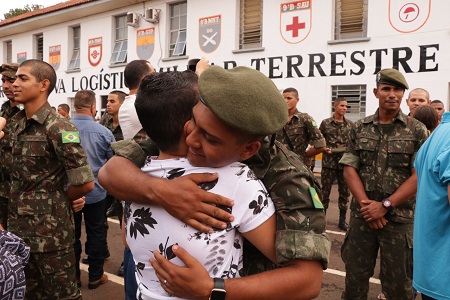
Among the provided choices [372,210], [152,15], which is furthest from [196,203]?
[152,15]

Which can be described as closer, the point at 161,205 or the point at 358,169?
the point at 161,205

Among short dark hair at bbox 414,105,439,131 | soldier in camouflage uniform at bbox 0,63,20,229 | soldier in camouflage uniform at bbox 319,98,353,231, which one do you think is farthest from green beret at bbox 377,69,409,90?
soldier in camouflage uniform at bbox 319,98,353,231

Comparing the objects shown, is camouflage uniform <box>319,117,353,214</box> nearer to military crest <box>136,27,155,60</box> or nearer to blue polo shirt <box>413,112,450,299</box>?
blue polo shirt <box>413,112,450,299</box>

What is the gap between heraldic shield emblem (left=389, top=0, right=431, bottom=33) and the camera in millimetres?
9156

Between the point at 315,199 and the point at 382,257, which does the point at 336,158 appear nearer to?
the point at 382,257

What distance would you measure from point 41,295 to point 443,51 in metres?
9.26

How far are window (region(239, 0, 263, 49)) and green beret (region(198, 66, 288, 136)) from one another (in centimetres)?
1113

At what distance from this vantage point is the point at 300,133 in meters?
5.84

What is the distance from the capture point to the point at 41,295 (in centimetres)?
286

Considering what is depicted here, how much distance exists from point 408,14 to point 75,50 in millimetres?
12774

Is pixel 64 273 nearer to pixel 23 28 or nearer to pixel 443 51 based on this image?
pixel 443 51

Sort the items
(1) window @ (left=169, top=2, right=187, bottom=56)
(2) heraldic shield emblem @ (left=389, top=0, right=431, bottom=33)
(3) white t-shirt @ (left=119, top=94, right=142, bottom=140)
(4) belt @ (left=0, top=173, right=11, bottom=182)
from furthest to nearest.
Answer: (1) window @ (left=169, top=2, right=187, bottom=56)
(2) heraldic shield emblem @ (left=389, top=0, right=431, bottom=33)
(4) belt @ (left=0, top=173, right=11, bottom=182)
(3) white t-shirt @ (left=119, top=94, right=142, bottom=140)

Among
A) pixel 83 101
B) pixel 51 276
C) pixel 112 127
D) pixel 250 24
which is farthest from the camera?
pixel 250 24

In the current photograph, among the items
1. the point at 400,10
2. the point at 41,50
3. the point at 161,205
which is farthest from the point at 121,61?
the point at 161,205
